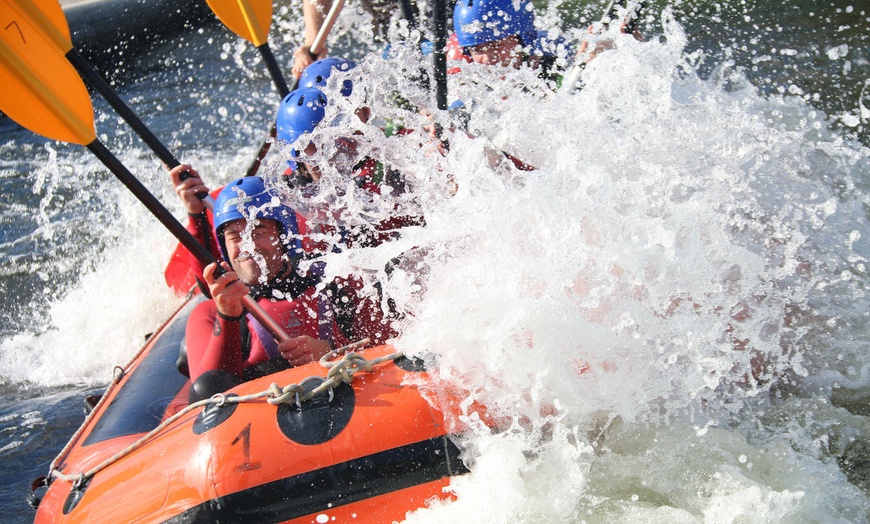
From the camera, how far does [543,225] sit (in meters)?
2.57

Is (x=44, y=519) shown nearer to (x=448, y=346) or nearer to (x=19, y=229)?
(x=448, y=346)

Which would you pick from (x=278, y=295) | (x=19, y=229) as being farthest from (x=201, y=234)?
(x=19, y=229)

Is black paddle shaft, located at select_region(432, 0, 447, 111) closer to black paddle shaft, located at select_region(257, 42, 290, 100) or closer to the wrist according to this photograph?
the wrist

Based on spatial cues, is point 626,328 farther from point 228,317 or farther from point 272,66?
point 272,66

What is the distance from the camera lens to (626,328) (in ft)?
8.25

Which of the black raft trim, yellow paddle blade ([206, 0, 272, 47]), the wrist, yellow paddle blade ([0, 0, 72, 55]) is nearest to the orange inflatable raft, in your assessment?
the black raft trim

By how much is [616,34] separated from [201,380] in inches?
103

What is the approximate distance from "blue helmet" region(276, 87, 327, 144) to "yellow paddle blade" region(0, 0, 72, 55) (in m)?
1.07

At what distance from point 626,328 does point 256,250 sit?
1626mm

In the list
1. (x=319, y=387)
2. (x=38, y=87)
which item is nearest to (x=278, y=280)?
(x=319, y=387)

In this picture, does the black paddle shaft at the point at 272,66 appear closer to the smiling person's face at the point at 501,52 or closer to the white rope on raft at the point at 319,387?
the smiling person's face at the point at 501,52

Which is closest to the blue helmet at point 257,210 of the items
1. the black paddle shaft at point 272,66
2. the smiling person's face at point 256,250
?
the smiling person's face at point 256,250

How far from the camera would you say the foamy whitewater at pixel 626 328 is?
2.44 m

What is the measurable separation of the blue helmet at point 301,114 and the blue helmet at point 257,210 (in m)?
0.52
